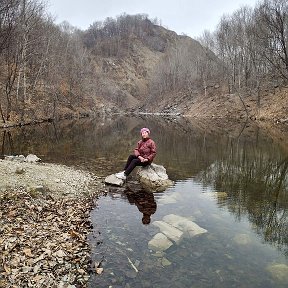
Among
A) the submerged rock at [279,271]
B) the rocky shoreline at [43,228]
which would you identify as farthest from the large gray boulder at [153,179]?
the submerged rock at [279,271]

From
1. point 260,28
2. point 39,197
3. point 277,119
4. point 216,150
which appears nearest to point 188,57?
point 260,28

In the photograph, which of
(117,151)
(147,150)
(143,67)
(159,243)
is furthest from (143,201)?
(143,67)

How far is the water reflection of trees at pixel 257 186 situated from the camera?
10.7 m

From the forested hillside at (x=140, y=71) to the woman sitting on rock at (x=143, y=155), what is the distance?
906 inches

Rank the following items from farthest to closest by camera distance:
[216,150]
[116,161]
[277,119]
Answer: [277,119]
[216,150]
[116,161]

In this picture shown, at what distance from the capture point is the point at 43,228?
8.93 meters

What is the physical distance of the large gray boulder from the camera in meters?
15.0

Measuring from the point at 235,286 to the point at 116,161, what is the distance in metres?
14.8

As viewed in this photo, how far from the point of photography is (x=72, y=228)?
9.53 metres

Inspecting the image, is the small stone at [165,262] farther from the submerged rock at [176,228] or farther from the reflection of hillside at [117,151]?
the reflection of hillside at [117,151]

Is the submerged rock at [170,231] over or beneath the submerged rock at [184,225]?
beneath

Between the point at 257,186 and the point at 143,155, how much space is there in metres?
5.51

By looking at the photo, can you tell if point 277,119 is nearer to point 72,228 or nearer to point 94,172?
point 94,172

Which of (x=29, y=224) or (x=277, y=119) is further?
(x=277, y=119)
